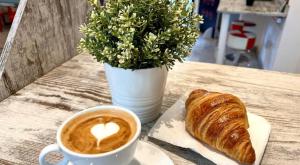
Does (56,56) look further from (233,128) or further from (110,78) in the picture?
(233,128)

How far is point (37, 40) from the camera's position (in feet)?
2.23

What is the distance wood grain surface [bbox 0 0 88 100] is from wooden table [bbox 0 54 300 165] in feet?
0.09

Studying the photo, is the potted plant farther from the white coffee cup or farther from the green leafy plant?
the white coffee cup

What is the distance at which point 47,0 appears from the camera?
27.1 inches

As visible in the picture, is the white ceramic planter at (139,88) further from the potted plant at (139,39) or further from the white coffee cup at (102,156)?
the white coffee cup at (102,156)

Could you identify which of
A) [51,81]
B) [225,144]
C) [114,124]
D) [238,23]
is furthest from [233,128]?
[238,23]

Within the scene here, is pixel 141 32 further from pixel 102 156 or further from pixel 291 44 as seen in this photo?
pixel 291 44

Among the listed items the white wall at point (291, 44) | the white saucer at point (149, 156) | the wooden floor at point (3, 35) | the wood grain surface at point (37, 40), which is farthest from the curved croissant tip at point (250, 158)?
the white wall at point (291, 44)

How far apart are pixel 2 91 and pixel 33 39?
0.51ft

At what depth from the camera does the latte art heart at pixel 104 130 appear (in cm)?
37

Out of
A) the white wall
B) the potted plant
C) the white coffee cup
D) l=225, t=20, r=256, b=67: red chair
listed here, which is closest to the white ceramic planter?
the potted plant

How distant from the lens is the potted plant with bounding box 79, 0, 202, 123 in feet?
1.37

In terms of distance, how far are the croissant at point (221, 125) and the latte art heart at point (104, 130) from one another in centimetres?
14

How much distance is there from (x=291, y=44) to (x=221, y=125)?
65.8 inches
